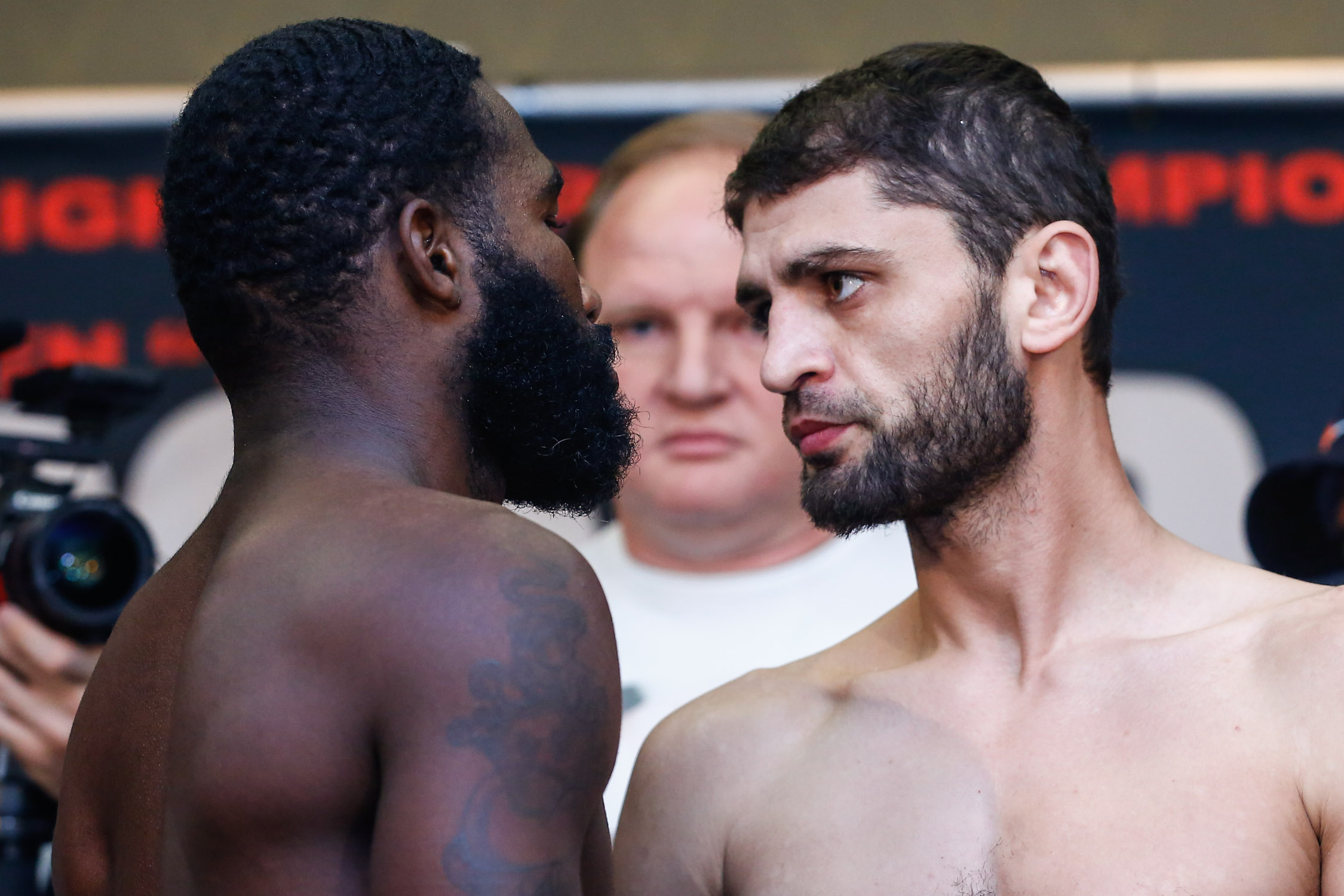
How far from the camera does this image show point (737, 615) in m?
2.89

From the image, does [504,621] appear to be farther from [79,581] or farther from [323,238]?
[79,581]

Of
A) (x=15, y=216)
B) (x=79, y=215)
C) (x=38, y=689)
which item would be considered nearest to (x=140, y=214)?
(x=79, y=215)

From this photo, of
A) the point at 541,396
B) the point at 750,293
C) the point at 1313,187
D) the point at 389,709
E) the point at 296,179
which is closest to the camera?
the point at 389,709

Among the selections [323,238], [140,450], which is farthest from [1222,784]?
[140,450]

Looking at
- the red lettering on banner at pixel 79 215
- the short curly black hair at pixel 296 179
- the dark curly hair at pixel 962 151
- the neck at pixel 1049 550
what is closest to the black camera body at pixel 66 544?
the red lettering on banner at pixel 79 215

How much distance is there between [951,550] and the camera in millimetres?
1951

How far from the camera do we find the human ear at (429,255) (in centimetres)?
139

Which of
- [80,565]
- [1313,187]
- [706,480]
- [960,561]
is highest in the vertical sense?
[1313,187]

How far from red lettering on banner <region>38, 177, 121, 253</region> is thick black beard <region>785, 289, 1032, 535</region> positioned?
2.11 meters

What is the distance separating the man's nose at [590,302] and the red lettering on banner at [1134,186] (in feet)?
6.43

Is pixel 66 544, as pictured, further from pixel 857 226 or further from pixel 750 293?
pixel 857 226

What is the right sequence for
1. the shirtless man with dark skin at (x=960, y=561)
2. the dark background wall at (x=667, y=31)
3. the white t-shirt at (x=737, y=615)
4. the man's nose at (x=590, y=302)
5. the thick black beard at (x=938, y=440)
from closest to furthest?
the man's nose at (x=590, y=302) → the shirtless man with dark skin at (x=960, y=561) → the thick black beard at (x=938, y=440) → the white t-shirt at (x=737, y=615) → the dark background wall at (x=667, y=31)

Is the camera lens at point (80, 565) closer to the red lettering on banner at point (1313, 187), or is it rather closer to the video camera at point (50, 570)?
the video camera at point (50, 570)

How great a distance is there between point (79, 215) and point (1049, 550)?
2464 millimetres
